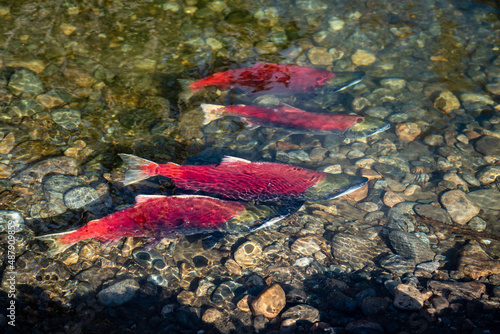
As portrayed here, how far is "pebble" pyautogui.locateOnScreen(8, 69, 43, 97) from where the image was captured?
4.95 metres

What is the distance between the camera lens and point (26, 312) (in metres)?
3.01

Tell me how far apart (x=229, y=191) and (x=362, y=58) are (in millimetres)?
4804

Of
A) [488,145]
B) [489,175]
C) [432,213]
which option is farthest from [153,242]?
[488,145]

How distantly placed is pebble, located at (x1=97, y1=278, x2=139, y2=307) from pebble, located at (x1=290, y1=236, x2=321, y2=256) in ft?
6.41

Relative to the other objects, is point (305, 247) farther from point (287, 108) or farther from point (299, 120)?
point (287, 108)

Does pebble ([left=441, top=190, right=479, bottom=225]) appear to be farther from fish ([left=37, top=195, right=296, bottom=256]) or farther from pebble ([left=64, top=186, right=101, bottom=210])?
pebble ([left=64, top=186, right=101, bottom=210])

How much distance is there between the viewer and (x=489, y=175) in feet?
16.4

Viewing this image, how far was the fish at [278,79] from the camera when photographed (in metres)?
5.73

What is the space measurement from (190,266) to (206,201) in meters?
0.81

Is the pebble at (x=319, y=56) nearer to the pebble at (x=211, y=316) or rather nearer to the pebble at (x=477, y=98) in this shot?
the pebble at (x=477, y=98)

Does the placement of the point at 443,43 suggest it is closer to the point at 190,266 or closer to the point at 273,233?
the point at 273,233

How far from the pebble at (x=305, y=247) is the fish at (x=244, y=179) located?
57cm

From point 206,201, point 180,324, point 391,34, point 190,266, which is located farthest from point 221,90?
point 391,34

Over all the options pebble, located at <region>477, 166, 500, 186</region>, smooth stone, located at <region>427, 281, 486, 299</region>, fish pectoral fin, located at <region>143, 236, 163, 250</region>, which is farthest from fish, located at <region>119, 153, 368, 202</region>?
pebble, located at <region>477, 166, 500, 186</region>
